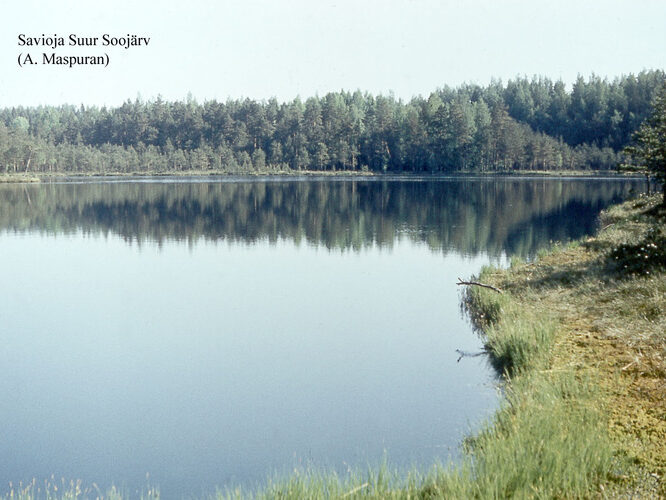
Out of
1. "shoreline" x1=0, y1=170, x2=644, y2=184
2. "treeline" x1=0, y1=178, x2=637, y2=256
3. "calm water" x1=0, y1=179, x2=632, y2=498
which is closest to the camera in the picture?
"calm water" x1=0, y1=179, x2=632, y2=498

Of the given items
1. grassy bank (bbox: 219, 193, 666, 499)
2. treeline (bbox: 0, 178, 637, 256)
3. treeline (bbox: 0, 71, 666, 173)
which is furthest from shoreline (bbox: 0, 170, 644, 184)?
grassy bank (bbox: 219, 193, 666, 499)

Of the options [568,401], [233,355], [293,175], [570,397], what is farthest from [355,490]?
[293,175]

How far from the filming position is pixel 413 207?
167 ft

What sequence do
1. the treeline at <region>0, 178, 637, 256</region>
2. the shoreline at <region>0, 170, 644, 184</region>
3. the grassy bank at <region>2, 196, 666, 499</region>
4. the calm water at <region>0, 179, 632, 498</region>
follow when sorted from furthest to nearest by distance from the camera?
the shoreline at <region>0, 170, 644, 184</region>, the treeline at <region>0, 178, 637, 256</region>, the calm water at <region>0, 179, 632, 498</region>, the grassy bank at <region>2, 196, 666, 499</region>

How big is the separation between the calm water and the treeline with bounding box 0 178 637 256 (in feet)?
1.96

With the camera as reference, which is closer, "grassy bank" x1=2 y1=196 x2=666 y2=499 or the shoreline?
"grassy bank" x1=2 y1=196 x2=666 y2=499

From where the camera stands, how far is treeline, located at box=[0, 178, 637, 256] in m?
33.3

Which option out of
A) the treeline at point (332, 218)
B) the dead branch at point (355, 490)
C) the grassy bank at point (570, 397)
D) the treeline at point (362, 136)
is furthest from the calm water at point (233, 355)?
the treeline at point (362, 136)

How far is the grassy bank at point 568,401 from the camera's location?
22.1 ft

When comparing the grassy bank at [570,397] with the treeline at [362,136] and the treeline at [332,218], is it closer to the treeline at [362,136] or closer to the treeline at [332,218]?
the treeline at [332,218]

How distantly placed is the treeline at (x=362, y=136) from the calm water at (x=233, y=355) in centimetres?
9350

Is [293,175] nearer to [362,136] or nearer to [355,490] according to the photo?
[362,136]

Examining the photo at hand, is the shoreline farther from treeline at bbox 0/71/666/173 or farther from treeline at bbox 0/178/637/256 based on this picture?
treeline at bbox 0/178/637/256

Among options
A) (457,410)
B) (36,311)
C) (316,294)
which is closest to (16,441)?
(457,410)
